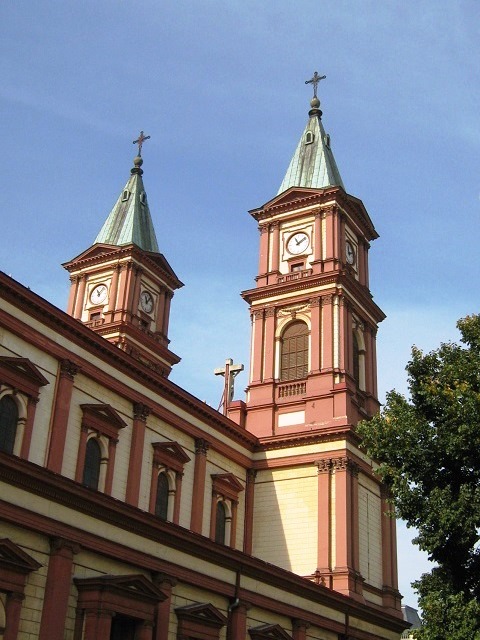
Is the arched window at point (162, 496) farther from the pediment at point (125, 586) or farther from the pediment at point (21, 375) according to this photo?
the pediment at point (125, 586)

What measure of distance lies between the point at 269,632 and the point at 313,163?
86.6ft

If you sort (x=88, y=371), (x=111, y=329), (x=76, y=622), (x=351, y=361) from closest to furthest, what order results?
(x=76, y=622)
(x=88, y=371)
(x=351, y=361)
(x=111, y=329)

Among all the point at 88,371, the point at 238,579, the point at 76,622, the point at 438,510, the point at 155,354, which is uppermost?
the point at 155,354

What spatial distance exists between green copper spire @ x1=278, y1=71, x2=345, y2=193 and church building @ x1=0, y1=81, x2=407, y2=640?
4.7 inches

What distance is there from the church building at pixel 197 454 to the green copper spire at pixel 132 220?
0.18m

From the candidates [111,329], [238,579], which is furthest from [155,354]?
[238,579]

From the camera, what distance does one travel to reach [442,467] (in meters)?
28.7

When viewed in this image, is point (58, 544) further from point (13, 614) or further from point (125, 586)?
point (125, 586)

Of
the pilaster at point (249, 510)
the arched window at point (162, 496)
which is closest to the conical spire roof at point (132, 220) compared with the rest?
the pilaster at point (249, 510)

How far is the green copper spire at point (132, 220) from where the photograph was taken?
53719mm

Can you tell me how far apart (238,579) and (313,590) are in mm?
4757

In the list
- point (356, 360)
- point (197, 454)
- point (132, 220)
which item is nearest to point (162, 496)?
point (197, 454)

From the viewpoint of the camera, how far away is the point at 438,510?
2738 cm

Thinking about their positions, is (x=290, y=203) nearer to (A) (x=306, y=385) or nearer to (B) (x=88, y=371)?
(A) (x=306, y=385)
